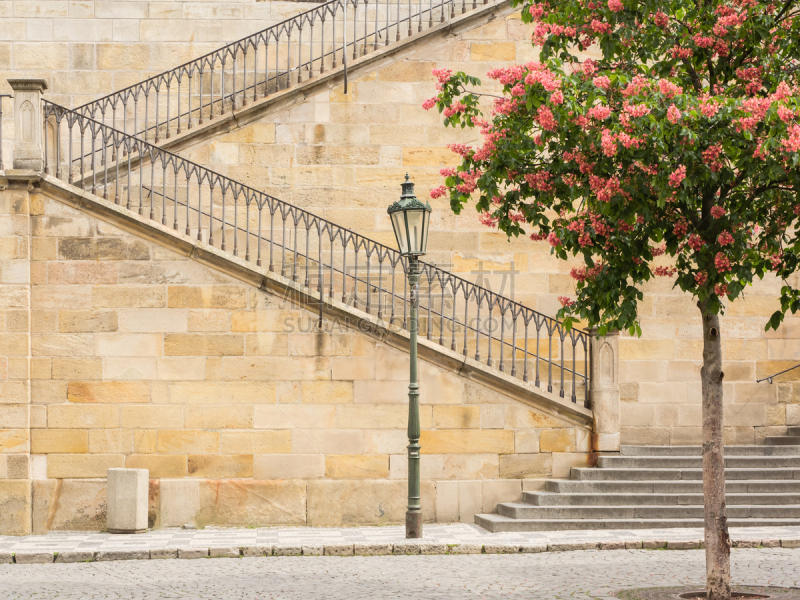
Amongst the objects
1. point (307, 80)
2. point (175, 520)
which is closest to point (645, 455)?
point (175, 520)

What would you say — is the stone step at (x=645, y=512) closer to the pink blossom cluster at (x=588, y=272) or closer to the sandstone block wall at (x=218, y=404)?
the sandstone block wall at (x=218, y=404)

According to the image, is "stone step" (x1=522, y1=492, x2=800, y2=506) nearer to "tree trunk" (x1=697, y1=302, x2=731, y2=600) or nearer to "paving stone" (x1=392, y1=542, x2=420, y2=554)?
"paving stone" (x1=392, y1=542, x2=420, y2=554)

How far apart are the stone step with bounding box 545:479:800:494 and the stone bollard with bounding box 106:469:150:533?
514 cm

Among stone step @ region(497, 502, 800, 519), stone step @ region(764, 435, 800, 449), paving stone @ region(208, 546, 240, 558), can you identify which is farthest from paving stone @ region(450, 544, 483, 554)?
stone step @ region(764, 435, 800, 449)

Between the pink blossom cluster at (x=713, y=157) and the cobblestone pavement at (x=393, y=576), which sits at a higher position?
the pink blossom cluster at (x=713, y=157)

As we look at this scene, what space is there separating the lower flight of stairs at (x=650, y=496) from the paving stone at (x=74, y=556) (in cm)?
460

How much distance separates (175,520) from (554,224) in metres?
6.64

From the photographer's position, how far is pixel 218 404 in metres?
11.9

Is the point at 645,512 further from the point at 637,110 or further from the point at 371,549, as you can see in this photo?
the point at 637,110

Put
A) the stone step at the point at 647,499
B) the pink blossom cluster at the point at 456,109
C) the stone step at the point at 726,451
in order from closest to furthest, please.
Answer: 1. the pink blossom cluster at the point at 456,109
2. the stone step at the point at 647,499
3. the stone step at the point at 726,451

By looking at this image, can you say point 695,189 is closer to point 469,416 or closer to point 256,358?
point 469,416

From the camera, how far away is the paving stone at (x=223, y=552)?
980cm

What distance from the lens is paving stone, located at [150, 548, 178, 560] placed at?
9.79 metres

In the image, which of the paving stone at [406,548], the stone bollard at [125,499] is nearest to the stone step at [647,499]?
the paving stone at [406,548]
